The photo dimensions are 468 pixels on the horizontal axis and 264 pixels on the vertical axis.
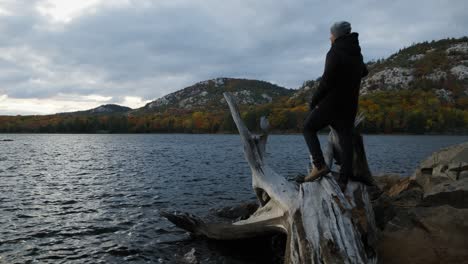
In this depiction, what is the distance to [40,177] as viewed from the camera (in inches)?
1219

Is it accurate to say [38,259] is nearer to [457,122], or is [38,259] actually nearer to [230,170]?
[230,170]

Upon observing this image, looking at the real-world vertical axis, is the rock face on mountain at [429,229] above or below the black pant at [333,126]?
below

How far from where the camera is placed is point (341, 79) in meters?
7.19

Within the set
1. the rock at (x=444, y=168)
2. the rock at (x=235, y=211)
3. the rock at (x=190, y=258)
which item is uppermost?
the rock at (x=444, y=168)

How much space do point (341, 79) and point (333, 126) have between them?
116 centimetres

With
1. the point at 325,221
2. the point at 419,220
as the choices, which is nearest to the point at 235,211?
the point at 419,220

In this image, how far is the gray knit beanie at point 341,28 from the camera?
711 cm

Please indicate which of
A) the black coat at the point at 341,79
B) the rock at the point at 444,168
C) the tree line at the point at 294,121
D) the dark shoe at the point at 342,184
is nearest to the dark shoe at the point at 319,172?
the dark shoe at the point at 342,184

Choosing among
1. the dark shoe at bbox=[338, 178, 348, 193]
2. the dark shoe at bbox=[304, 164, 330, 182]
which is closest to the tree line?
the dark shoe at bbox=[338, 178, 348, 193]

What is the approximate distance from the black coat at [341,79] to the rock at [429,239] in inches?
137

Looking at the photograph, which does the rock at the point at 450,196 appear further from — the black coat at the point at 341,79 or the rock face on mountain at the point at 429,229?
the black coat at the point at 341,79

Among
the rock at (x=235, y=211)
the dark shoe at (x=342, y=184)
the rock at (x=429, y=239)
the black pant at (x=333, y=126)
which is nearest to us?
the black pant at (x=333, y=126)

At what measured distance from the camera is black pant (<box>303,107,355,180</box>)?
764 centimetres

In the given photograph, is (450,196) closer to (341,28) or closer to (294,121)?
(341,28)
